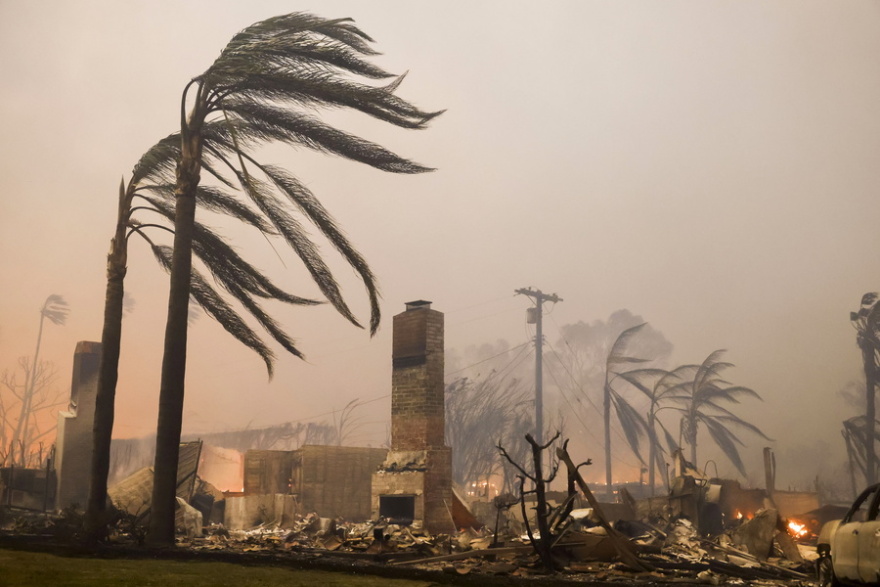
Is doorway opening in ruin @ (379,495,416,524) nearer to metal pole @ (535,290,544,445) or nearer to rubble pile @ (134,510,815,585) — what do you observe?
rubble pile @ (134,510,815,585)

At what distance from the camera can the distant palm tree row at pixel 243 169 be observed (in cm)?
1108

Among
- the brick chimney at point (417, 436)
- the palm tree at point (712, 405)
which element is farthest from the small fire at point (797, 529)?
the palm tree at point (712, 405)

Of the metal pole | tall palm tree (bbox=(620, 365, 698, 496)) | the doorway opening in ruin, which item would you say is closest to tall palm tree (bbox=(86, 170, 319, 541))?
the doorway opening in ruin

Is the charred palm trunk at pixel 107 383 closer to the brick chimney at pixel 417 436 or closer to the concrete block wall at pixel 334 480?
the brick chimney at pixel 417 436

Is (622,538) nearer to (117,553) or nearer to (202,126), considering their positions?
(117,553)

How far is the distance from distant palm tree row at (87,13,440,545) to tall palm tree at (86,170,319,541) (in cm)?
2

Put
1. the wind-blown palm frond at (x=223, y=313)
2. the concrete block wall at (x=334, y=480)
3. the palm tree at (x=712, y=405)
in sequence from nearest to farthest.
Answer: the wind-blown palm frond at (x=223, y=313) < the concrete block wall at (x=334, y=480) < the palm tree at (x=712, y=405)

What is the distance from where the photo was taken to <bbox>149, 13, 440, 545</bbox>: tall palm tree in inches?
433

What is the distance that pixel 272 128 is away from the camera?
12406mm

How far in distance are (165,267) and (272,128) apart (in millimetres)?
4171

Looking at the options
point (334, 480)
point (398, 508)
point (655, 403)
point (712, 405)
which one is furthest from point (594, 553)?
point (712, 405)

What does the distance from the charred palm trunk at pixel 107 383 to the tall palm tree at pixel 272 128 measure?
1.49 meters

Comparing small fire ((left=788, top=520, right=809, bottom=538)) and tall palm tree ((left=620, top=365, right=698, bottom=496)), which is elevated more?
tall palm tree ((left=620, top=365, right=698, bottom=496))

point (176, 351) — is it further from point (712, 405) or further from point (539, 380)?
point (712, 405)
